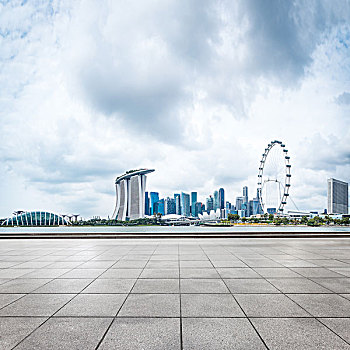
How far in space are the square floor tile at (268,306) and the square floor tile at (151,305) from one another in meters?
1.47

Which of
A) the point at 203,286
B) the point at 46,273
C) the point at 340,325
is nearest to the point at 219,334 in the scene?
the point at 340,325

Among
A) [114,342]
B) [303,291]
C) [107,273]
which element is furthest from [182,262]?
[114,342]

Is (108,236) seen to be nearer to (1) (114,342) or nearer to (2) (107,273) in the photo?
(2) (107,273)

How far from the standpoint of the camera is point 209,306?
19.3 feet

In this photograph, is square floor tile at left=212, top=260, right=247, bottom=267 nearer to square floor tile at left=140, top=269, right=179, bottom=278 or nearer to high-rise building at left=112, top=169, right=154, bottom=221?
square floor tile at left=140, top=269, right=179, bottom=278

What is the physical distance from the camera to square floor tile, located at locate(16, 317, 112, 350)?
168 inches

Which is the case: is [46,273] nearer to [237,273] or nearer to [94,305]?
[94,305]

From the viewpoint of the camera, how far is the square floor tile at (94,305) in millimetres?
5555

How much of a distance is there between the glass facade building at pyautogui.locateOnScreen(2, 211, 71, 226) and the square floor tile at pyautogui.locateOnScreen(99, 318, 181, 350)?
169 metres

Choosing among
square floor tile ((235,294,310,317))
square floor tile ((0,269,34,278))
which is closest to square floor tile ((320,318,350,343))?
square floor tile ((235,294,310,317))

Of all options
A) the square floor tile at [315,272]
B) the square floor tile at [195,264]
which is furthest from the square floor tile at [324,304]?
the square floor tile at [195,264]

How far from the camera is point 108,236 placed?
73.0 feet

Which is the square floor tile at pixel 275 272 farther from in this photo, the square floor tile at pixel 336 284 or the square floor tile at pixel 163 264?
the square floor tile at pixel 163 264

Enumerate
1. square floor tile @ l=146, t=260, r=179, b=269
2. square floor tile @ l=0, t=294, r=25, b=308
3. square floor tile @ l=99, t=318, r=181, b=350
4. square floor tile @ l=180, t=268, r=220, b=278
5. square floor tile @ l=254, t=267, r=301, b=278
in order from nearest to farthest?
1. square floor tile @ l=99, t=318, r=181, b=350
2. square floor tile @ l=0, t=294, r=25, b=308
3. square floor tile @ l=180, t=268, r=220, b=278
4. square floor tile @ l=254, t=267, r=301, b=278
5. square floor tile @ l=146, t=260, r=179, b=269
